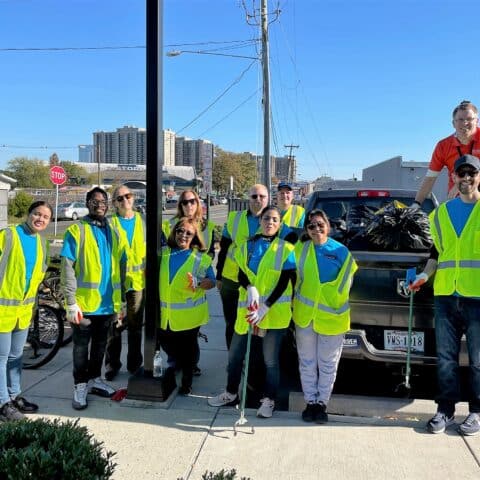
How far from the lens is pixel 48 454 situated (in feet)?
7.43

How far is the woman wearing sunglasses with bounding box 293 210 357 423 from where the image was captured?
3828 mm

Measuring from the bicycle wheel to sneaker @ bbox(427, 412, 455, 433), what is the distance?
3.46 m

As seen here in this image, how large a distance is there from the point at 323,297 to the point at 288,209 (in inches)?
55.1

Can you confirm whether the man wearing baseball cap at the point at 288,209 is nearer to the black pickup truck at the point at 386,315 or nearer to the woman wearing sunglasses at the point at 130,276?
the black pickup truck at the point at 386,315

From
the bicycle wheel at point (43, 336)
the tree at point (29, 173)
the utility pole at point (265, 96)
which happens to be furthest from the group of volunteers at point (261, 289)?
the tree at point (29, 173)

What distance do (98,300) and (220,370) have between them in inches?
66.7

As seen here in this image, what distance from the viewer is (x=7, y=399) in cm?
385

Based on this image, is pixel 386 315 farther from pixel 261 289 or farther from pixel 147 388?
pixel 147 388

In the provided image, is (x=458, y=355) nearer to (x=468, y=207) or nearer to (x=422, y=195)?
(x=468, y=207)

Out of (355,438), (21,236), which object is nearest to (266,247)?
(355,438)

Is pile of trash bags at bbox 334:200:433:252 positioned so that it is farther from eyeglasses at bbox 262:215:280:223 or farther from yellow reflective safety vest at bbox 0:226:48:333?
yellow reflective safety vest at bbox 0:226:48:333

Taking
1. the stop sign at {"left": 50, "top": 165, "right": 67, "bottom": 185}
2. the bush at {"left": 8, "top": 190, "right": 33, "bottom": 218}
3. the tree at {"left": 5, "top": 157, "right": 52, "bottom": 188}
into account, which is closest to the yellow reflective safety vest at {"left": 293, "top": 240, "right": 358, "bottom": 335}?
the stop sign at {"left": 50, "top": 165, "right": 67, "bottom": 185}

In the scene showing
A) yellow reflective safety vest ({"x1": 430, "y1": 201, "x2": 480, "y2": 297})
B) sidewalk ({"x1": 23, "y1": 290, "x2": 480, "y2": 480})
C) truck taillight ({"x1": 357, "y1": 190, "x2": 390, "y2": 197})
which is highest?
truck taillight ({"x1": 357, "y1": 190, "x2": 390, "y2": 197})

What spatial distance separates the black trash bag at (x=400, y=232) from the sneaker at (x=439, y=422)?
55.7 inches
